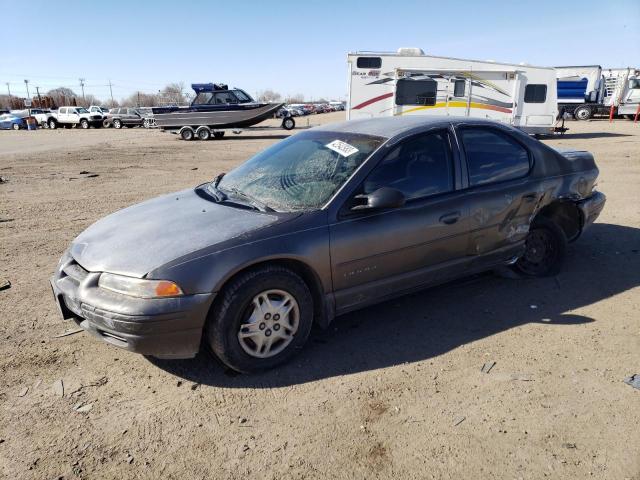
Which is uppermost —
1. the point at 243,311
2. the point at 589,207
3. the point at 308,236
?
the point at 308,236

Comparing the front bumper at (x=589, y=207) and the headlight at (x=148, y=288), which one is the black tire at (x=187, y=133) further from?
the headlight at (x=148, y=288)

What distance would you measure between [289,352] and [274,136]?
2239 cm

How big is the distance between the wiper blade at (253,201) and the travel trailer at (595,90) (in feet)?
104

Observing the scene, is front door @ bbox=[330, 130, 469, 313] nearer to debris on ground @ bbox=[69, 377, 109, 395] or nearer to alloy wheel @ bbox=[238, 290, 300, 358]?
alloy wheel @ bbox=[238, 290, 300, 358]

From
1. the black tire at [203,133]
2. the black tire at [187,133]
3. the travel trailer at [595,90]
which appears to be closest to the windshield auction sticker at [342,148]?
the black tire at [203,133]

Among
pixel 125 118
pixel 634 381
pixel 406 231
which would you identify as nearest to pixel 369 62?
pixel 406 231

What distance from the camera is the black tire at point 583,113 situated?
30250 millimetres

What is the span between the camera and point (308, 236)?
3064 millimetres

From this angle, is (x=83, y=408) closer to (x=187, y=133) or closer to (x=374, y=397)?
(x=374, y=397)

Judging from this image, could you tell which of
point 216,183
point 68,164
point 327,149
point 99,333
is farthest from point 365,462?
point 68,164

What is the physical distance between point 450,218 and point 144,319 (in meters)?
2.31

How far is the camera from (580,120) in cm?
3095

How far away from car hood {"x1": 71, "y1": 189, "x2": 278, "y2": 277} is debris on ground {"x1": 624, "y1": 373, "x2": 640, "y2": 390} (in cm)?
245

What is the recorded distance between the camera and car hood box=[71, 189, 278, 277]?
285 cm
